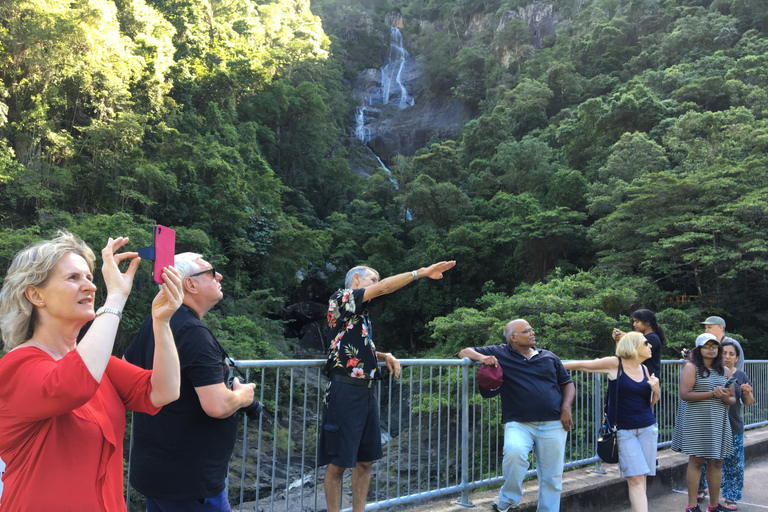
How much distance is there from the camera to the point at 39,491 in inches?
58.5

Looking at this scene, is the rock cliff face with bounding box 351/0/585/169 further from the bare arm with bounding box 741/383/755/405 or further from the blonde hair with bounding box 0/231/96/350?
the blonde hair with bounding box 0/231/96/350

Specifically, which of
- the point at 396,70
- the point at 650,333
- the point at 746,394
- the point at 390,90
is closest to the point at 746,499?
the point at 746,394

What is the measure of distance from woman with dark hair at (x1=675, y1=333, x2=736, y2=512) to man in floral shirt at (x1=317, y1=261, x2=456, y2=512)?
2.87 m

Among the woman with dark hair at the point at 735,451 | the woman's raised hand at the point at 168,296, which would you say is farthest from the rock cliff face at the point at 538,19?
the woman's raised hand at the point at 168,296

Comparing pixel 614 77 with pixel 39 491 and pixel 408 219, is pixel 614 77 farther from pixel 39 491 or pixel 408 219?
pixel 39 491

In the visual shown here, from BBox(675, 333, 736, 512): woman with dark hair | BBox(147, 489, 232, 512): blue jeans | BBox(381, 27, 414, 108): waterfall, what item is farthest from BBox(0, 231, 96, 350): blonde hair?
BBox(381, 27, 414, 108): waterfall

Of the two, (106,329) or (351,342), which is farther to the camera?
(351,342)

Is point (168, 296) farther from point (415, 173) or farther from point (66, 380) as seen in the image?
point (415, 173)

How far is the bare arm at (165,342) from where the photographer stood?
65.9 inches

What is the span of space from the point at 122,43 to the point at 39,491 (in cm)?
1904

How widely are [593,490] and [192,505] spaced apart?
3.84 meters

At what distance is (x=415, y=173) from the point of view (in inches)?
1303

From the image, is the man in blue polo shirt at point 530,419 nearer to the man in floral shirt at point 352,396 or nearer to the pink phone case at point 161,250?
the man in floral shirt at point 352,396

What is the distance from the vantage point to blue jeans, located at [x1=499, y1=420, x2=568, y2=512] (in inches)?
154
